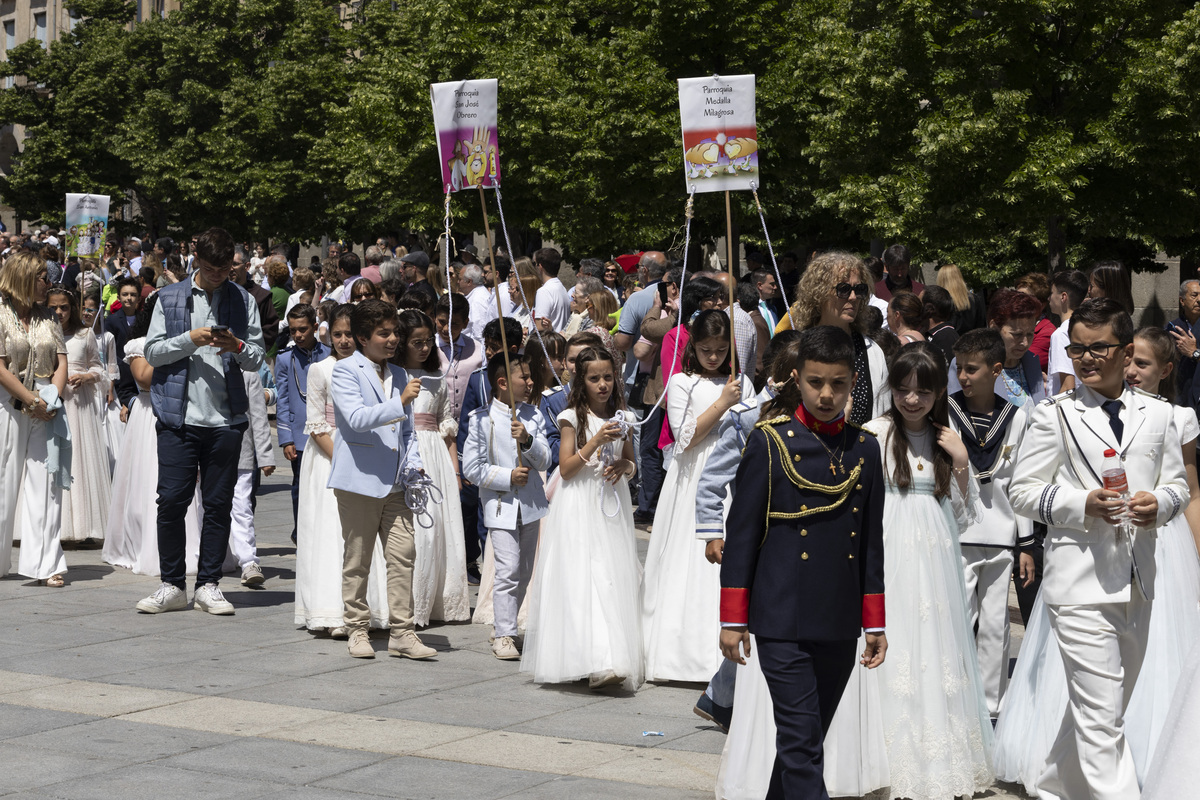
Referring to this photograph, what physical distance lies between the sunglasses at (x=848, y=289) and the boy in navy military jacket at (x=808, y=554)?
1.99 m

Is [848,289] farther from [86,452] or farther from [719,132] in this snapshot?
[86,452]

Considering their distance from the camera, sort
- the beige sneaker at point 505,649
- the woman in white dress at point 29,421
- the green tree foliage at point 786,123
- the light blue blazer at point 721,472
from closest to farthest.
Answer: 1. the light blue blazer at point 721,472
2. the beige sneaker at point 505,649
3. the woman in white dress at point 29,421
4. the green tree foliage at point 786,123

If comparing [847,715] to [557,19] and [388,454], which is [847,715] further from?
[557,19]

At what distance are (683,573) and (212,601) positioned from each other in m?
3.19

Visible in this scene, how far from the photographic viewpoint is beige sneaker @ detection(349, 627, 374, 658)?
822cm

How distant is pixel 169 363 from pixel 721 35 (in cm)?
2120

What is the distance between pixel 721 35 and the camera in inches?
1128

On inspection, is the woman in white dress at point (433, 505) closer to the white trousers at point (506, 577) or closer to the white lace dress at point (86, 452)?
the white trousers at point (506, 577)

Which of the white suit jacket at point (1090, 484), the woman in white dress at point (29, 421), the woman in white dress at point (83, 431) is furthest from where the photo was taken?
the woman in white dress at point (83, 431)

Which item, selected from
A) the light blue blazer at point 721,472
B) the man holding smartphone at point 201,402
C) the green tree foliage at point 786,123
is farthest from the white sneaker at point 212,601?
the green tree foliage at point 786,123

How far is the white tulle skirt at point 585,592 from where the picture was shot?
24.7 feet

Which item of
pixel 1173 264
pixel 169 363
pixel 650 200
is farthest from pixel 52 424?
pixel 1173 264

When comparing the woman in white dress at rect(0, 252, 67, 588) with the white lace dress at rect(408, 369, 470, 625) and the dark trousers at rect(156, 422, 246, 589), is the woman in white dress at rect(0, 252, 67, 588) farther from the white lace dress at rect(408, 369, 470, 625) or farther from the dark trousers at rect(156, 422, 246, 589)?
the white lace dress at rect(408, 369, 470, 625)

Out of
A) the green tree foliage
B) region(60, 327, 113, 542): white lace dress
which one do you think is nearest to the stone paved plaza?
region(60, 327, 113, 542): white lace dress
